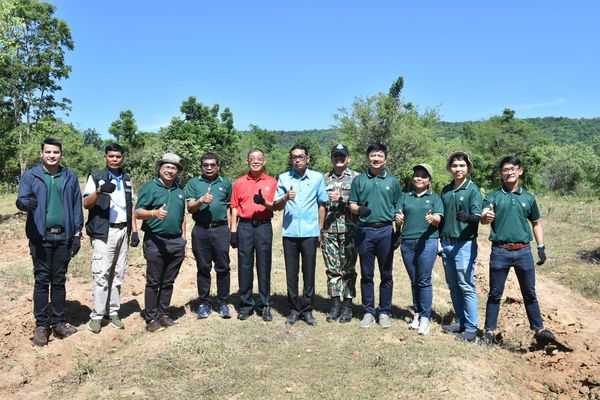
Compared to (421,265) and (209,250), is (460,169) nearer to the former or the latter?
(421,265)

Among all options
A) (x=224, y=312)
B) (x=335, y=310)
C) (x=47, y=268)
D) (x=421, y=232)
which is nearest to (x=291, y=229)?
(x=335, y=310)

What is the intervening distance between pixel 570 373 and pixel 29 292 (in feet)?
23.4

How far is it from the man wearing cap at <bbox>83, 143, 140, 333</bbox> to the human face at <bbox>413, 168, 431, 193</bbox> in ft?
11.1

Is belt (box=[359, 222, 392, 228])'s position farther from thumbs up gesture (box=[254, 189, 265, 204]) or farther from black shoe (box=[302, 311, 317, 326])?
black shoe (box=[302, 311, 317, 326])

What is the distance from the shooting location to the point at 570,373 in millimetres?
4344

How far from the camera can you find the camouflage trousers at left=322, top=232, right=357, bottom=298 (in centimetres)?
566

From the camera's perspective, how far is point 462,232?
4.92 m

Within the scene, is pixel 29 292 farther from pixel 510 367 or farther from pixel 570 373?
pixel 570 373

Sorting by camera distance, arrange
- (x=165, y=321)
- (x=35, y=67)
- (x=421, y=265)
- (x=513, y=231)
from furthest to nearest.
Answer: (x=35, y=67) < (x=165, y=321) < (x=421, y=265) < (x=513, y=231)

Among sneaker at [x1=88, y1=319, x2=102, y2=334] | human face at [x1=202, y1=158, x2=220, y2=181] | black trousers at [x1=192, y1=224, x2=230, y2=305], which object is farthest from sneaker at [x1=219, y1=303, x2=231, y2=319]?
human face at [x1=202, y1=158, x2=220, y2=181]

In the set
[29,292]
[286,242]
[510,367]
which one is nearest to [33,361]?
[29,292]

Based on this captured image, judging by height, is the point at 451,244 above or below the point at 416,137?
below

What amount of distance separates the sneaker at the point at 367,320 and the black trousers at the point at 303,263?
69 centimetres

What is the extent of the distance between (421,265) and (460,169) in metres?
1.21
